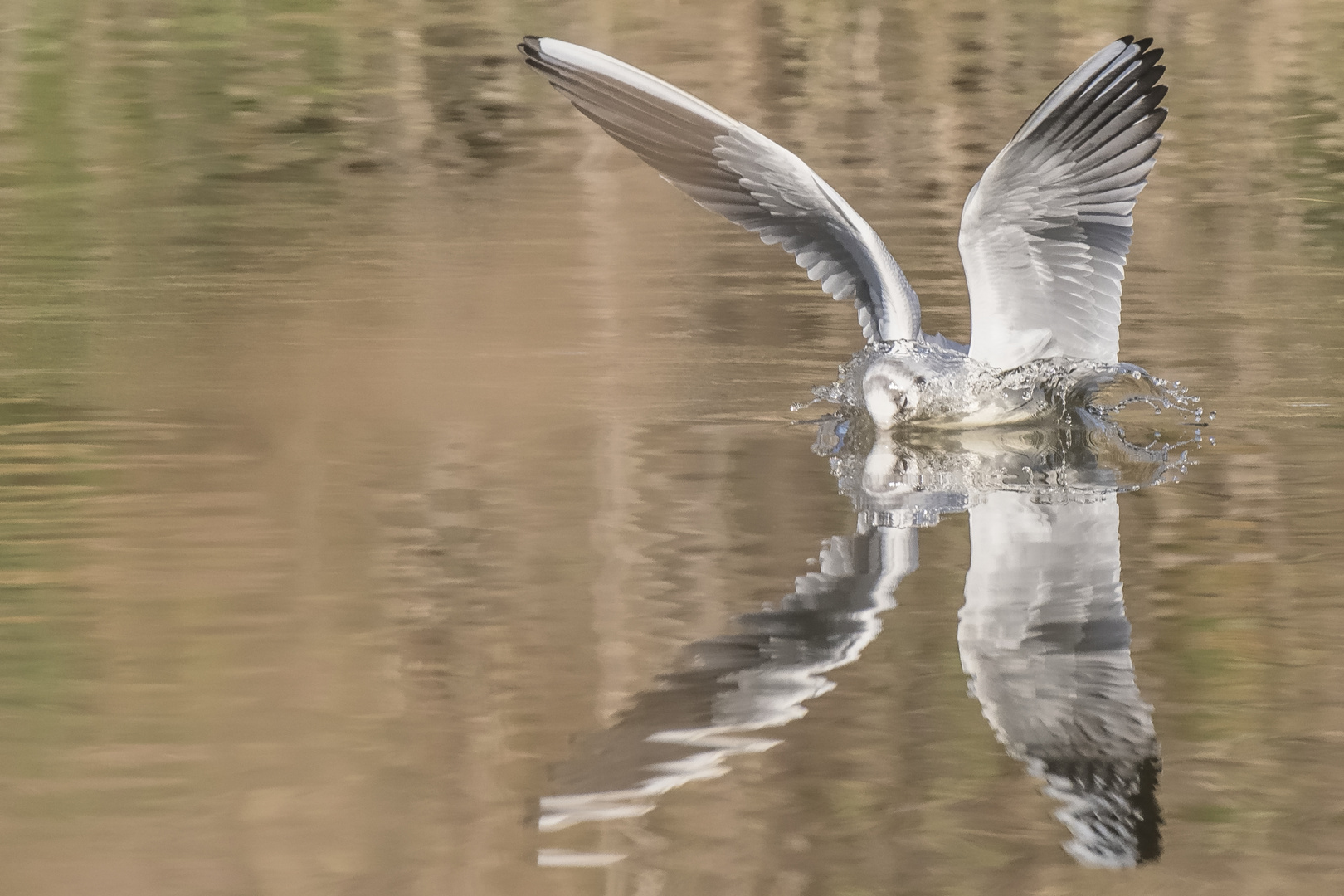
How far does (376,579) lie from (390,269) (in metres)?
4.90

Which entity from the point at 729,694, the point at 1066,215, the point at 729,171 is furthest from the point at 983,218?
the point at 729,694

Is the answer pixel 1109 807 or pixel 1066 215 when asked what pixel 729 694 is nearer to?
pixel 1109 807

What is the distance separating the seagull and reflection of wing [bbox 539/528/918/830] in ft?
5.26

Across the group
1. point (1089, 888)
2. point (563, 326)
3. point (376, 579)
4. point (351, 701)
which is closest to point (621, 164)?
point (563, 326)

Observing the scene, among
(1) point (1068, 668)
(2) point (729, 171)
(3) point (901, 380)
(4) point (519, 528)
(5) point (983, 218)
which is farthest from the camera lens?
(2) point (729, 171)

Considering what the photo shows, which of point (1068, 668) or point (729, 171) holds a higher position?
point (729, 171)

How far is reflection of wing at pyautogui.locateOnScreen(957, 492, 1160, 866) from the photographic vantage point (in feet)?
12.4

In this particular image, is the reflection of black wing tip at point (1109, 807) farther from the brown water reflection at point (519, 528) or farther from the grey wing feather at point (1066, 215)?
the grey wing feather at point (1066, 215)

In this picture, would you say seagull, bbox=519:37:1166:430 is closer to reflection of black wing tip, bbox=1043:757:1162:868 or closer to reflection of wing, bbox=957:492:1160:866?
reflection of wing, bbox=957:492:1160:866

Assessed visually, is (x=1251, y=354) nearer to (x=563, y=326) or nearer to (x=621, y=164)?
(x=563, y=326)

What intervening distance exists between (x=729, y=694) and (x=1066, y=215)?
2736mm

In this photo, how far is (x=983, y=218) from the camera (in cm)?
650

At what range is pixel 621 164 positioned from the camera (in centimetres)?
1380

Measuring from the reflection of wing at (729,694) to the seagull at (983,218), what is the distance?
5.26 feet
